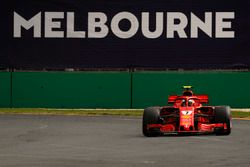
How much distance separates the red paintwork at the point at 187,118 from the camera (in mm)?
19844

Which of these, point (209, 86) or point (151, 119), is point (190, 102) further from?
point (209, 86)

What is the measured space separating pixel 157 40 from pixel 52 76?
502 cm

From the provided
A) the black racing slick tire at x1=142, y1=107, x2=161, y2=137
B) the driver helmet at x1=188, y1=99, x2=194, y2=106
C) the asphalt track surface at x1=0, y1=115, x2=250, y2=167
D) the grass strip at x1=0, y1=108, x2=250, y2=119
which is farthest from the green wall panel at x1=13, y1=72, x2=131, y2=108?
the black racing slick tire at x1=142, y1=107, x2=161, y2=137

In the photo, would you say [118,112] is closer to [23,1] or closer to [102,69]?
[102,69]

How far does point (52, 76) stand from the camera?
122 ft

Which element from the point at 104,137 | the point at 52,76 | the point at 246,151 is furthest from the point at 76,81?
the point at 246,151

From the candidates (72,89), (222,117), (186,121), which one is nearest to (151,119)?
(186,121)

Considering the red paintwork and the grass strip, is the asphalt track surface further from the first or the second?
the grass strip

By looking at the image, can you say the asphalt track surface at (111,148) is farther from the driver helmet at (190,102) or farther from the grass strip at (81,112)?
the grass strip at (81,112)

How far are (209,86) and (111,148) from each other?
794 inches

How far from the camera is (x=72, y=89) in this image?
37.0 meters

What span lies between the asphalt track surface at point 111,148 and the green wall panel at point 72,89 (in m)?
12.3

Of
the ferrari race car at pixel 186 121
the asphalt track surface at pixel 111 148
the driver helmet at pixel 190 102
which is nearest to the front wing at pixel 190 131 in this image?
the ferrari race car at pixel 186 121

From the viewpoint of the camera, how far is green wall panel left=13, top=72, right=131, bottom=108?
121 ft
